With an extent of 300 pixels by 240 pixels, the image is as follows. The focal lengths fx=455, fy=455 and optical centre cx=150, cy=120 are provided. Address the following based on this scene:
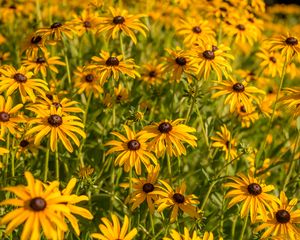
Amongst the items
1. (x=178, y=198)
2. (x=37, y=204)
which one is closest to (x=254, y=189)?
(x=178, y=198)

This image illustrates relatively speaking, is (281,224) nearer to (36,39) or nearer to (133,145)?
(133,145)

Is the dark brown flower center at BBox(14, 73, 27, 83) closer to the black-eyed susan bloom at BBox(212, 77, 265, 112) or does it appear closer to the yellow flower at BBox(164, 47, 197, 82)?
the yellow flower at BBox(164, 47, 197, 82)

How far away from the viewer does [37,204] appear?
6.21ft

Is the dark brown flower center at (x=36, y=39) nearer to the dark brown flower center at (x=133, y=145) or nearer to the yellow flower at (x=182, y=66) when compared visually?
the yellow flower at (x=182, y=66)

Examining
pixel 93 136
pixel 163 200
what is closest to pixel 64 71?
pixel 93 136

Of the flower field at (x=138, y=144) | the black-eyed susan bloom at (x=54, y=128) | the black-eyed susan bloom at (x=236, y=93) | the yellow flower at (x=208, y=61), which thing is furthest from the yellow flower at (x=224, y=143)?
the black-eyed susan bloom at (x=54, y=128)

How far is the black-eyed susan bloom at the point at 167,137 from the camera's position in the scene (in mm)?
2746

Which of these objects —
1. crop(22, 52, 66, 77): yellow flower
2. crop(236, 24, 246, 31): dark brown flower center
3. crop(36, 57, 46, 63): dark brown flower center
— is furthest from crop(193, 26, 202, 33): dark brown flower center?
crop(36, 57, 46, 63): dark brown flower center

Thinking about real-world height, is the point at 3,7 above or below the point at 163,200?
above

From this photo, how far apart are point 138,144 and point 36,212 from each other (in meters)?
1.01

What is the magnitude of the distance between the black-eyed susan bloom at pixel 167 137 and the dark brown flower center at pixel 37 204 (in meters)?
0.94

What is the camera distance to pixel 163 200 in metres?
2.58

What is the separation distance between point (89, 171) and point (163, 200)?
20.0 inches

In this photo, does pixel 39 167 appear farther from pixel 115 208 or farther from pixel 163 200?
pixel 163 200
